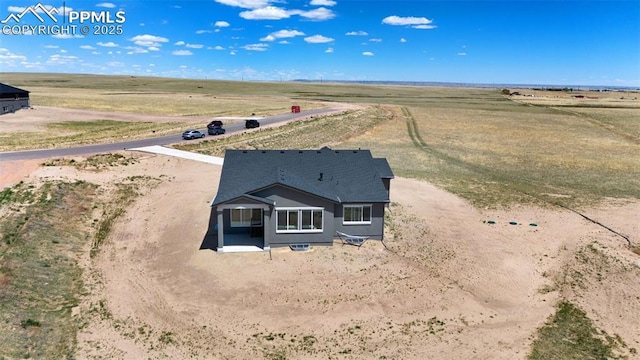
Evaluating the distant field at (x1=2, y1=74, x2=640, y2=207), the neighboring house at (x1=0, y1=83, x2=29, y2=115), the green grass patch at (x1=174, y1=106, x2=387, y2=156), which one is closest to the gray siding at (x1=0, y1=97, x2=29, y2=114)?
the neighboring house at (x1=0, y1=83, x2=29, y2=115)

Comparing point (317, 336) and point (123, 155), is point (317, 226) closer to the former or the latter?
point (317, 336)

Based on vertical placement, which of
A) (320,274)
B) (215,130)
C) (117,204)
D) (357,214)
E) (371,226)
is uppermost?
(215,130)

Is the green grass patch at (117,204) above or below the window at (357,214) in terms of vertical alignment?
below

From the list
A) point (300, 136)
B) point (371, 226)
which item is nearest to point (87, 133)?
point (300, 136)

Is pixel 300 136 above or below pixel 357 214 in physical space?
above

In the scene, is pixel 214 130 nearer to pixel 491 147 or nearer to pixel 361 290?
pixel 491 147

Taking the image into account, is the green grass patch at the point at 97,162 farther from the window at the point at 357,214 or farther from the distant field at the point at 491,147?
the window at the point at 357,214

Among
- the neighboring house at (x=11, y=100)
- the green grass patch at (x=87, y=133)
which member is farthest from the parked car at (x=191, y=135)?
the neighboring house at (x=11, y=100)
